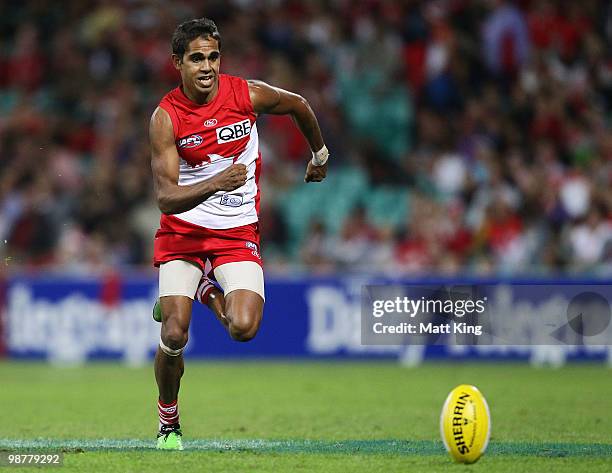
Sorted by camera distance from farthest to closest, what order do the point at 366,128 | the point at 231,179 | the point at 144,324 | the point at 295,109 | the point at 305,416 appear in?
the point at 366,128
the point at 144,324
the point at 305,416
the point at 295,109
the point at 231,179

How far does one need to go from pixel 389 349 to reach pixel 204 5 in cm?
742

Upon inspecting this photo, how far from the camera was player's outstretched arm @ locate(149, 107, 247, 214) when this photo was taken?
804cm

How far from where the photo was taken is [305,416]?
11.2 metres

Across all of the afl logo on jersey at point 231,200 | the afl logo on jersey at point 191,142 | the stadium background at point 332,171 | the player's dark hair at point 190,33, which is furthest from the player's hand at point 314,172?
the stadium background at point 332,171

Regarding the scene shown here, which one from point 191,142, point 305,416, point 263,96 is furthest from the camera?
point 305,416

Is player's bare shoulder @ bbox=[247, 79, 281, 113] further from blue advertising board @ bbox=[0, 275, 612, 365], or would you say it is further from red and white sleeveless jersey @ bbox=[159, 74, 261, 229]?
blue advertising board @ bbox=[0, 275, 612, 365]

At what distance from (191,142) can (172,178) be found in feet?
1.41

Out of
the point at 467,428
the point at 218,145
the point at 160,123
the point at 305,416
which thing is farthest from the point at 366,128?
the point at 467,428

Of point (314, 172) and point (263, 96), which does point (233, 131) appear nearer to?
point (263, 96)

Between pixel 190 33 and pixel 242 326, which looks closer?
pixel 242 326

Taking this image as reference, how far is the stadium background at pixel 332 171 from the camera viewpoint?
57.1 ft

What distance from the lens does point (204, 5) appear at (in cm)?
2169

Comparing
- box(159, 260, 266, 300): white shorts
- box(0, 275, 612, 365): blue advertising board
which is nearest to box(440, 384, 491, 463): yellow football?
box(159, 260, 266, 300): white shorts

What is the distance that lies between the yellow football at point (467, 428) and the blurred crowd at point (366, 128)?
30.6 feet
